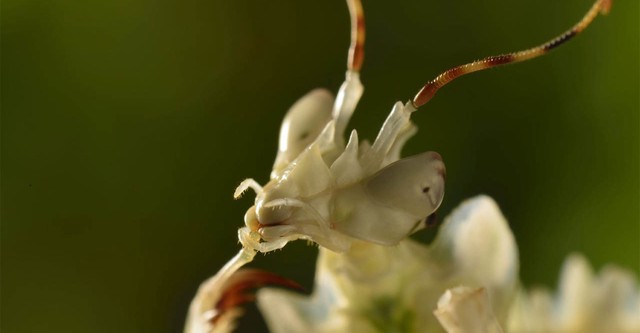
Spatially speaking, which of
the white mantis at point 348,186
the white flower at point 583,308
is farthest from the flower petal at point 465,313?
the white flower at point 583,308

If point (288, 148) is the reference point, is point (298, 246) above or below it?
below

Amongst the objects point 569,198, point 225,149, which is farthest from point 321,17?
point 569,198

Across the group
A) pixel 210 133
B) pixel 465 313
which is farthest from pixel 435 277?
pixel 210 133

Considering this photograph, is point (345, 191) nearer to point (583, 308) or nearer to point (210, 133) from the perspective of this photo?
point (583, 308)

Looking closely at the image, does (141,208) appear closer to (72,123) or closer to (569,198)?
(72,123)

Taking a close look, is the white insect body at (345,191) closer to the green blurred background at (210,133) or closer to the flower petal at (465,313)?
the flower petal at (465,313)
